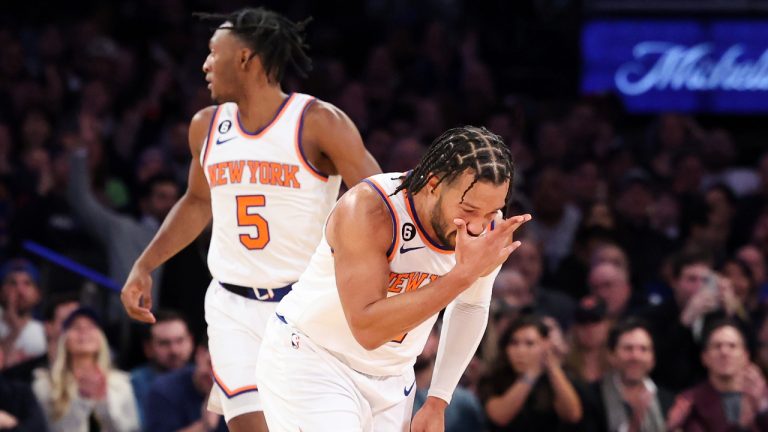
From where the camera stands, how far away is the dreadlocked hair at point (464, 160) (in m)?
3.48

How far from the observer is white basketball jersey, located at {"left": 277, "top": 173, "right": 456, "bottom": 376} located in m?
3.65

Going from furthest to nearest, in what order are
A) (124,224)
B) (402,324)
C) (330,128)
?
(124,224), (330,128), (402,324)

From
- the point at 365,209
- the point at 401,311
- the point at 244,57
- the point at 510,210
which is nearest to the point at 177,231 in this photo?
the point at 244,57

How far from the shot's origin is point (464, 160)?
3.52m

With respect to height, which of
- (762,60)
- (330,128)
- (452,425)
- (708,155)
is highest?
(762,60)

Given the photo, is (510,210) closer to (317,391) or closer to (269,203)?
(269,203)

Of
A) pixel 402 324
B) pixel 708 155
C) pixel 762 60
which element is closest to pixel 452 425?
pixel 402 324

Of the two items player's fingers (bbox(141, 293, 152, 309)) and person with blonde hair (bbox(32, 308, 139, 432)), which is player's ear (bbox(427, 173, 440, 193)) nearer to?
player's fingers (bbox(141, 293, 152, 309))

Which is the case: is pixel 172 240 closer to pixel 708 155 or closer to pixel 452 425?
pixel 452 425

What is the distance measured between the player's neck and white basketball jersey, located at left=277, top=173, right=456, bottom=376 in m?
0.83

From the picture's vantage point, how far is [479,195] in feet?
11.4

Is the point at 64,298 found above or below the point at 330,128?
below

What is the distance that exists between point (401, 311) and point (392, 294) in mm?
332

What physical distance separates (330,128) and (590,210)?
467cm
